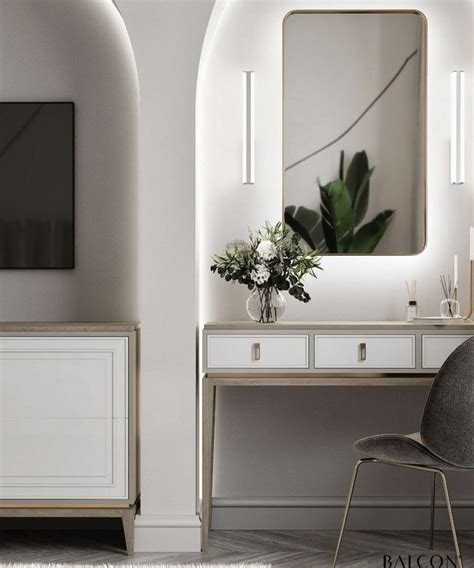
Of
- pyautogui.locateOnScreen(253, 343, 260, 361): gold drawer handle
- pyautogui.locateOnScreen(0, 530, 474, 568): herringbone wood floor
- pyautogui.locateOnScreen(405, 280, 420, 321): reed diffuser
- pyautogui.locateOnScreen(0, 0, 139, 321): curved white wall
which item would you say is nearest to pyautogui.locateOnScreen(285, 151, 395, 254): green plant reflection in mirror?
pyautogui.locateOnScreen(405, 280, 420, 321): reed diffuser

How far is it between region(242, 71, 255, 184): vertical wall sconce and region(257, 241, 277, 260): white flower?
475mm

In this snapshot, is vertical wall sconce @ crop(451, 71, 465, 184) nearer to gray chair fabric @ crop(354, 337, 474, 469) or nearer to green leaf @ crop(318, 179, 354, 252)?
green leaf @ crop(318, 179, 354, 252)

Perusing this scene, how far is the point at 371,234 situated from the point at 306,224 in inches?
11.9

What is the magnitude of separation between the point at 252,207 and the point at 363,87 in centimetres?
76

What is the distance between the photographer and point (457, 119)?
3541 millimetres

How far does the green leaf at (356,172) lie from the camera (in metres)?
3.62

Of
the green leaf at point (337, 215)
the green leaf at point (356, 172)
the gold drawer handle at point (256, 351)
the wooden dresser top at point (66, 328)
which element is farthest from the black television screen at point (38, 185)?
the green leaf at point (356, 172)

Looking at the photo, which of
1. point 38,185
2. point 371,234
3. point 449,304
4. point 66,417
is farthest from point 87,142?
point 449,304

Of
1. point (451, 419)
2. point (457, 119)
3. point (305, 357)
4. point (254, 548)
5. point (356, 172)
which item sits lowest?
point (254, 548)

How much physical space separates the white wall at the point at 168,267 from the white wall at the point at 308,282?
376 millimetres

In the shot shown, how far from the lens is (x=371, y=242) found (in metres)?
3.60

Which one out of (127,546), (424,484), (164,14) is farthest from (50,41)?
(424,484)

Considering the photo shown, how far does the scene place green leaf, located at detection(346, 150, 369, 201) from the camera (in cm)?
362

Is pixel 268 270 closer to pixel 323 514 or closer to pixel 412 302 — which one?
pixel 412 302
